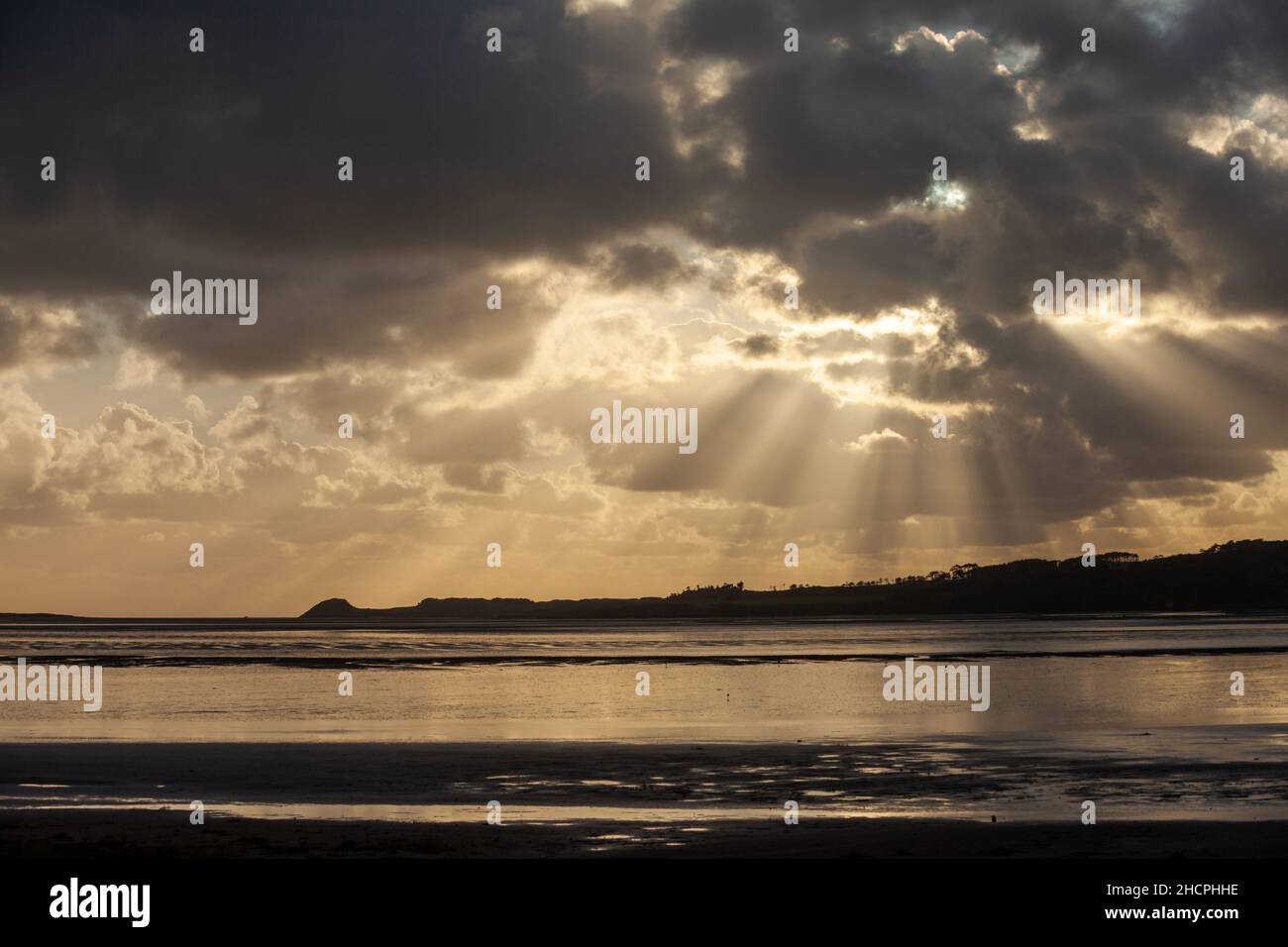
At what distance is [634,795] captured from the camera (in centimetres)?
2686

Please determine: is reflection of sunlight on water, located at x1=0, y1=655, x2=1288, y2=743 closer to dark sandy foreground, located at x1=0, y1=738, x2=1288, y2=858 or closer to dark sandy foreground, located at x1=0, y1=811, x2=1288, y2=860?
dark sandy foreground, located at x1=0, y1=738, x2=1288, y2=858

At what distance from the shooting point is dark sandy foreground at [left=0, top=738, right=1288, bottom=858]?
2102 cm

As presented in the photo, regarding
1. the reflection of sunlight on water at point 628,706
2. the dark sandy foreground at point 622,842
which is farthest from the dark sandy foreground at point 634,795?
the reflection of sunlight on water at point 628,706

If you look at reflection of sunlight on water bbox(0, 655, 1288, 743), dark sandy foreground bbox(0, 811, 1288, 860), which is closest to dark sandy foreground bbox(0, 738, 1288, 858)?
dark sandy foreground bbox(0, 811, 1288, 860)

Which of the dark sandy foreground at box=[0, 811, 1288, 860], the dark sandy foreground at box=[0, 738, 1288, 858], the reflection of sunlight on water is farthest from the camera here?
the reflection of sunlight on water

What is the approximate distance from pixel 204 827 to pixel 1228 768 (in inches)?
898

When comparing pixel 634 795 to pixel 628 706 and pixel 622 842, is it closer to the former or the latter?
pixel 622 842

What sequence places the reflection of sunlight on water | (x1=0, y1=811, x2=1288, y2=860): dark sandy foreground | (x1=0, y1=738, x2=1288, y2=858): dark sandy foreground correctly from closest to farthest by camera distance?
(x1=0, y1=811, x2=1288, y2=860): dark sandy foreground
(x1=0, y1=738, x2=1288, y2=858): dark sandy foreground
the reflection of sunlight on water

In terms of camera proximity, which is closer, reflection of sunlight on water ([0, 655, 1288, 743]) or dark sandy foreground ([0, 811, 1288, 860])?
dark sandy foreground ([0, 811, 1288, 860])

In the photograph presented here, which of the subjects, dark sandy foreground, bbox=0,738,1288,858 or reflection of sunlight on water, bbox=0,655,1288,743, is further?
reflection of sunlight on water, bbox=0,655,1288,743
